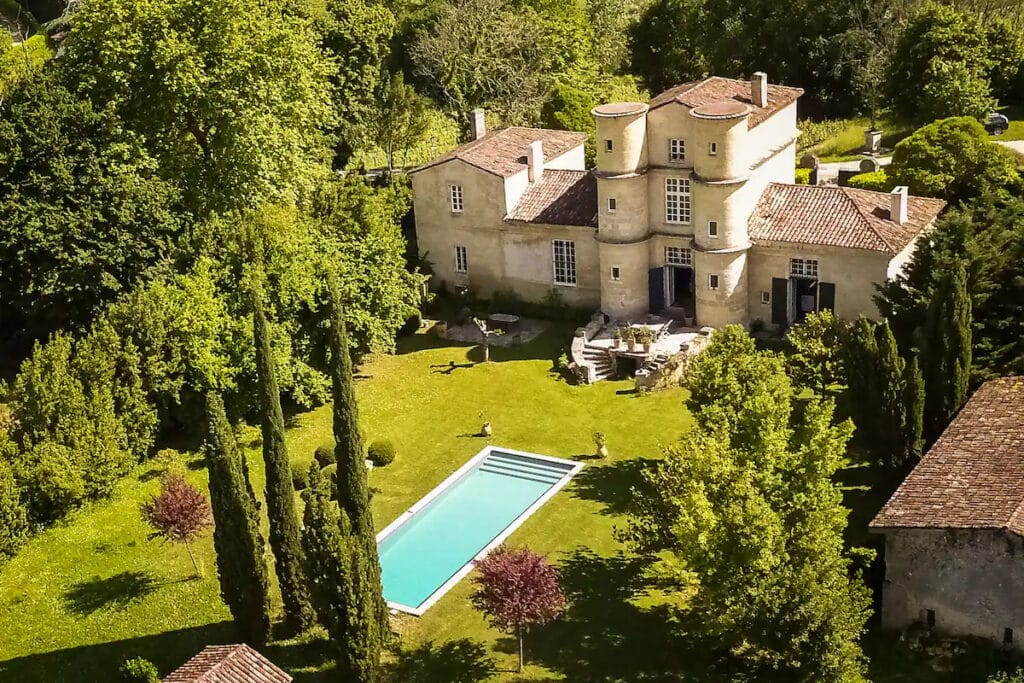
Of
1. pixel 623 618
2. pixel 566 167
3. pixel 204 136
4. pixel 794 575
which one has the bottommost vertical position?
pixel 623 618

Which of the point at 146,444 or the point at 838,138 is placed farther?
the point at 838,138

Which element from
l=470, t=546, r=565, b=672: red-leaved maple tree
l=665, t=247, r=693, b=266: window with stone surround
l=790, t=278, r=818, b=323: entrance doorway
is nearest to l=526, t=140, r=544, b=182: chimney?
l=665, t=247, r=693, b=266: window with stone surround

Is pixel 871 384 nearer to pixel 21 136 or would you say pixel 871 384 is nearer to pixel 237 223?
pixel 237 223

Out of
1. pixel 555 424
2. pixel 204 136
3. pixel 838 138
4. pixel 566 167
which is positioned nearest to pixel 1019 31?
pixel 838 138

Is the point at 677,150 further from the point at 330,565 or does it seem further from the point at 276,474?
the point at 330,565

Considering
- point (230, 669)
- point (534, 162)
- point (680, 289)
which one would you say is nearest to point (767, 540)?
point (230, 669)

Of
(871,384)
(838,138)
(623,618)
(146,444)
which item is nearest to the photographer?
(623,618)
